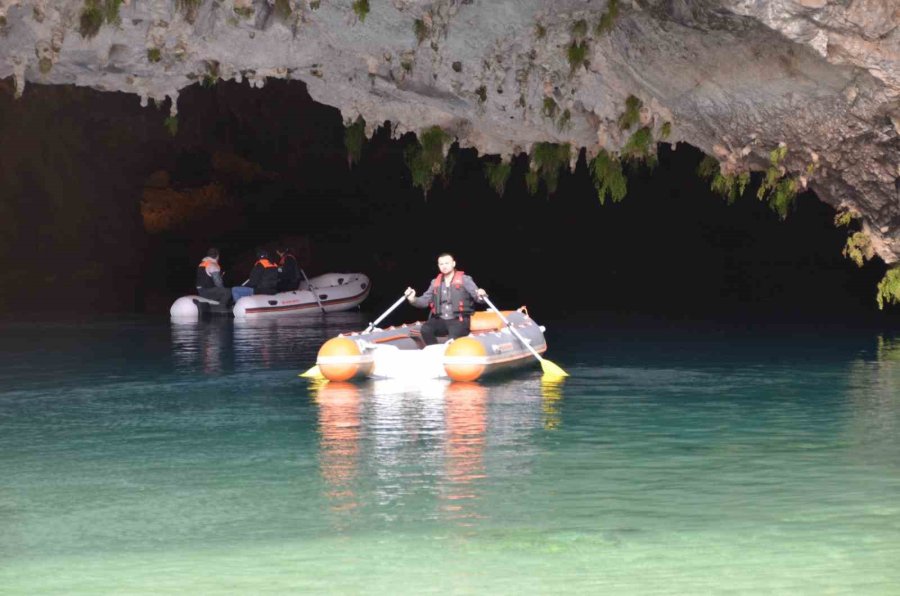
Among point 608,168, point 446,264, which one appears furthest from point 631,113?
point 446,264

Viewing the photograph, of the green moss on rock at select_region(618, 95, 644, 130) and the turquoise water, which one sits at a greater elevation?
the green moss on rock at select_region(618, 95, 644, 130)

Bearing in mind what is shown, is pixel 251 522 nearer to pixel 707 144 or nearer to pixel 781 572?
pixel 781 572

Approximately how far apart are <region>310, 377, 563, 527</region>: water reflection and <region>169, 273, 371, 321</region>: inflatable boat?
13592mm

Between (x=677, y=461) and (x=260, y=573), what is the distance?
4481 mm

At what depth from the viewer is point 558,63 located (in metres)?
18.8

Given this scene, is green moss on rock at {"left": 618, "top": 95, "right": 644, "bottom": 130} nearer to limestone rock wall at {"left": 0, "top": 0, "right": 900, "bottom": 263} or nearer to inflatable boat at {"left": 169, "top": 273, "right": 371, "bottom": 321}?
limestone rock wall at {"left": 0, "top": 0, "right": 900, "bottom": 263}

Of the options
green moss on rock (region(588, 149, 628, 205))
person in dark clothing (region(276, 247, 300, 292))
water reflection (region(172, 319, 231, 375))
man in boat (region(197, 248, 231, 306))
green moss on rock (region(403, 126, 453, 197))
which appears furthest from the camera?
person in dark clothing (region(276, 247, 300, 292))

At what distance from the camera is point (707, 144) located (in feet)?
65.5

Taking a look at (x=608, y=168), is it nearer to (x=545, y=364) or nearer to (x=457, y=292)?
(x=457, y=292)

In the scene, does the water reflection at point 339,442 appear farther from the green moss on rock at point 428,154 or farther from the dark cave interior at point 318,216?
the dark cave interior at point 318,216

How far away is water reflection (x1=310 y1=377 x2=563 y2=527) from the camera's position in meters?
9.30

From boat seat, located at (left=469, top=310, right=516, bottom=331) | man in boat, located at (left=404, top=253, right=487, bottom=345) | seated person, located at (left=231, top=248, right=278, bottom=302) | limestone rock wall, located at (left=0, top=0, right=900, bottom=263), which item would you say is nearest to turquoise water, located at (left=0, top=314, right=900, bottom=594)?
boat seat, located at (left=469, top=310, right=516, bottom=331)

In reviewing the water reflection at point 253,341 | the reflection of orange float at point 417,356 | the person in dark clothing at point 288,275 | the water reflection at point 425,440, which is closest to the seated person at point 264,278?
the person in dark clothing at point 288,275

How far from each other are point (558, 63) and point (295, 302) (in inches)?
538
